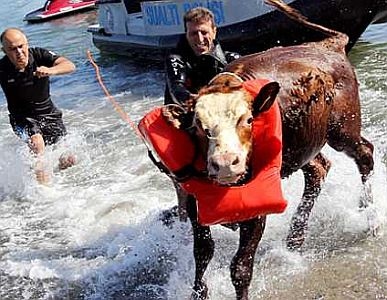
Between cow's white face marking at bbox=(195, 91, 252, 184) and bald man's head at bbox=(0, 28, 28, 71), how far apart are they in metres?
3.73

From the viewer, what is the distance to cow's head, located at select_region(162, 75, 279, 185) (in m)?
3.23

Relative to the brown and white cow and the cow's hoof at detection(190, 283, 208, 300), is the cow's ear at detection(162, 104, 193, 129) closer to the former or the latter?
the brown and white cow

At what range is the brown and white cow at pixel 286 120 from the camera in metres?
3.34

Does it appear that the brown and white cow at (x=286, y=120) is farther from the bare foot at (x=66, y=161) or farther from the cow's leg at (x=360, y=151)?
the bare foot at (x=66, y=161)

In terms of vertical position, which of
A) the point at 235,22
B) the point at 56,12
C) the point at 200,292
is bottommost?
the point at 56,12

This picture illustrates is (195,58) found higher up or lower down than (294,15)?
lower down

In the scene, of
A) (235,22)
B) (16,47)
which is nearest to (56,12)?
(235,22)

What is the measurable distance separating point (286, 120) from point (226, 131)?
99cm

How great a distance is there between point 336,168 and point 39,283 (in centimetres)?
284

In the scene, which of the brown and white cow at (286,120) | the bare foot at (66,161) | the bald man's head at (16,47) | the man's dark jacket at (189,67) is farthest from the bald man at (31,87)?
the brown and white cow at (286,120)

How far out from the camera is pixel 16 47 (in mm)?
6781

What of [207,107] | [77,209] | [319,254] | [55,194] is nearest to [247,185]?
[207,107]

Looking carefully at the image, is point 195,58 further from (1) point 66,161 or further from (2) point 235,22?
(2) point 235,22

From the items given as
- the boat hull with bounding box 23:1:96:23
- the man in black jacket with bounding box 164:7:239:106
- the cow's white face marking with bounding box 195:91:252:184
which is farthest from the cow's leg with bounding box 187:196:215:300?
the boat hull with bounding box 23:1:96:23
